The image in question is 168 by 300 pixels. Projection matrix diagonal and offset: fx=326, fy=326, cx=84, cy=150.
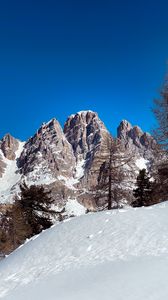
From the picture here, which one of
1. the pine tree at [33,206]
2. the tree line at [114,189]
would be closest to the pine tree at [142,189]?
the tree line at [114,189]

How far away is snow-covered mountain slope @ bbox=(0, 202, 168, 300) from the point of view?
6082 mm

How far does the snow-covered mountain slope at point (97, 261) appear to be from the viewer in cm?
608

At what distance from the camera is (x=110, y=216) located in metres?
12.5

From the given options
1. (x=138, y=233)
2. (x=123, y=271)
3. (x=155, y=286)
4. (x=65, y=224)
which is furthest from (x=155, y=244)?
(x=65, y=224)

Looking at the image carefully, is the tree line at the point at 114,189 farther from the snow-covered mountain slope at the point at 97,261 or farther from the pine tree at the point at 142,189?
the snow-covered mountain slope at the point at 97,261

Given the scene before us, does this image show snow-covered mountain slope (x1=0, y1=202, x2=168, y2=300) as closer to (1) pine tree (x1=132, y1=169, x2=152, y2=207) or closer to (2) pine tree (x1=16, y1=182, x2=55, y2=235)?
(2) pine tree (x1=16, y1=182, x2=55, y2=235)

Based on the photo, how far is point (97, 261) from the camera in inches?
330

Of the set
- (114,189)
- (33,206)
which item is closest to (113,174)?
(114,189)

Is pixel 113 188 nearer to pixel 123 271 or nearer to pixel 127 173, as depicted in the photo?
pixel 127 173

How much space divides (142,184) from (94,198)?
31.5 feet

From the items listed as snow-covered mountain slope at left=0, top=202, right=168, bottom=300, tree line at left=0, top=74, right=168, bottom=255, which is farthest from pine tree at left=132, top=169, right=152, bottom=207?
snow-covered mountain slope at left=0, top=202, right=168, bottom=300

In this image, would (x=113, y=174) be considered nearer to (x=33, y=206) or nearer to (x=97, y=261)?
(x=33, y=206)

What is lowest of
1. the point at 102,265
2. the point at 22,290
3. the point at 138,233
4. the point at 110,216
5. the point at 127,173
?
the point at 22,290

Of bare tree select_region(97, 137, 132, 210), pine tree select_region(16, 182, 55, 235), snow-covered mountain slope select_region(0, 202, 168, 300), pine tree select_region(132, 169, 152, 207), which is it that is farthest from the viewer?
pine tree select_region(132, 169, 152, 207)
